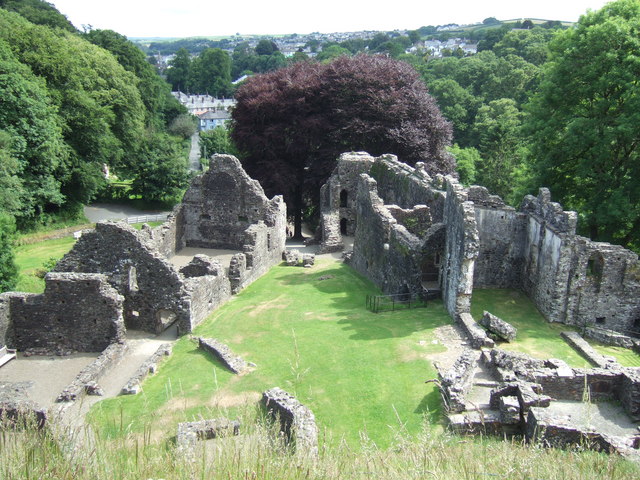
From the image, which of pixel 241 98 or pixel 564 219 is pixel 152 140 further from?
pixel 564 219

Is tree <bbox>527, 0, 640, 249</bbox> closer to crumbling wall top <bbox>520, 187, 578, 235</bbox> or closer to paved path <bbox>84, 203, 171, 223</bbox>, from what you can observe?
crumbling wall top <bbox>520, 187, 578, 235</bbox>

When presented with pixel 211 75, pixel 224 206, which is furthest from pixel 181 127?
pixel 211 75

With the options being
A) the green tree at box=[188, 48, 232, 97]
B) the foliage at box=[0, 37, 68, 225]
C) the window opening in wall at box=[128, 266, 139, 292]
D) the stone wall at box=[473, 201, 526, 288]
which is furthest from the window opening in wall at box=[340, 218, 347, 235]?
the green tree at box=[188, 48, 232, 97]

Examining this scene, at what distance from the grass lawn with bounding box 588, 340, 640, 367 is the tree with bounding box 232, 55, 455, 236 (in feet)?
66.4

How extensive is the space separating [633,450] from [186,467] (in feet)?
31.3

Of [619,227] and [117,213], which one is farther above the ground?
[619,227]

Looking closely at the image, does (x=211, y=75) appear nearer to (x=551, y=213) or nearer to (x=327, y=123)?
(x=327, y=123)

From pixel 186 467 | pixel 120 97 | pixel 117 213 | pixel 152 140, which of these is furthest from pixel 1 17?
pixel 186 467

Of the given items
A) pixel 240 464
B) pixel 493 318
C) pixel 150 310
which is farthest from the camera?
pixel 150 310

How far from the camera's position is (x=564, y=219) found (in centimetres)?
1984

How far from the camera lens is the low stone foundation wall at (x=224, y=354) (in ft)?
57.9

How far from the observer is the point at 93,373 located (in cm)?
1803

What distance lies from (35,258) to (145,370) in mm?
19018

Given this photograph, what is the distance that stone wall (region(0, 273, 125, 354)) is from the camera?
20219 mm
